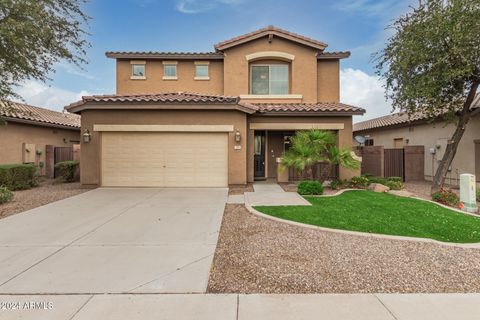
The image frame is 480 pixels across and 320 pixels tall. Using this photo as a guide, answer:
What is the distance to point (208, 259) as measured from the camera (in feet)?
16.5

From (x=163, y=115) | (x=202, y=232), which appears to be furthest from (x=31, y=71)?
(x=202, y=232)

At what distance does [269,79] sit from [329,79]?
3.64m

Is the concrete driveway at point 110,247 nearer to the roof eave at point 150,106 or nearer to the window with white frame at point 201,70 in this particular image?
the roof eave at point 150,106

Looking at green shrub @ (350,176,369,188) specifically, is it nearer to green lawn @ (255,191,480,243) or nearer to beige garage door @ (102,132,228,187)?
green lawn @ (255,191,480,243)

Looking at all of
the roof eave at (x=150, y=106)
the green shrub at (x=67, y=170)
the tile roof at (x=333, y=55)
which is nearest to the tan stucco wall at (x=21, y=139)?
the green shrub at (x=67, y=170)

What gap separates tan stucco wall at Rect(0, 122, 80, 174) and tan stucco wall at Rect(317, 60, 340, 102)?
1718cm

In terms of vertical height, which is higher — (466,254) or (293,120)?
(293,120)

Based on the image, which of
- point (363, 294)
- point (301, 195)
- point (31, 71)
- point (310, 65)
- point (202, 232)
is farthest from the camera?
point (310, 65)

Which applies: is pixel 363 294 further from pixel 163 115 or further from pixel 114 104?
pixel 114 104

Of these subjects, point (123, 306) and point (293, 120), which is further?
point (293, 120)

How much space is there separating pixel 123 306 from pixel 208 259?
1702 mm

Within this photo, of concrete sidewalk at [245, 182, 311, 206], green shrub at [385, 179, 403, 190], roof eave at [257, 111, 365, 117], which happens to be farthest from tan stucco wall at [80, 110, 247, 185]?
green shrub at [385, 179, 403, 190]

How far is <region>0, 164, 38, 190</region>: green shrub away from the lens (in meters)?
12.3

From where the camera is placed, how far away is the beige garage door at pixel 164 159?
13.1 m
